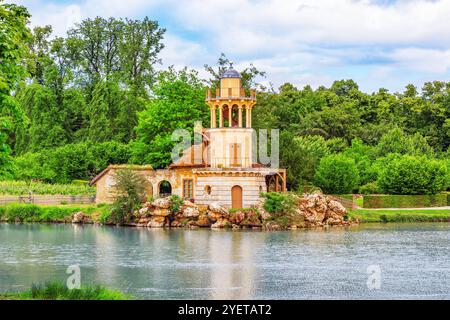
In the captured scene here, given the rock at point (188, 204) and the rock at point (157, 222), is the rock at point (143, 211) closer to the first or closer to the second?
the rock at point (157, 222)

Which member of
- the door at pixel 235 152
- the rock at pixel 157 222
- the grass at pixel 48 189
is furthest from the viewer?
the grass at pixel 48 189

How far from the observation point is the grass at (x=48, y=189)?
57.2 m

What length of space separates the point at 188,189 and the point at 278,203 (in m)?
6.66

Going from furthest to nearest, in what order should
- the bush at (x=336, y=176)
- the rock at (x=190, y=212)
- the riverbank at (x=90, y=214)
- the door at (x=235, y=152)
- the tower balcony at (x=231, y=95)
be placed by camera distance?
the bush at (x=336, y=176) → the riverbank at (x=90, y=214) → the door at (x=235, y=152) → the tower balcony at (x=231, y=95) → the rock at (x=190, y=212)

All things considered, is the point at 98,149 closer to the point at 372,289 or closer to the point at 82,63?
the point at 82,63

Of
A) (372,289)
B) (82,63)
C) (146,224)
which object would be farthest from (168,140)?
(372,289)

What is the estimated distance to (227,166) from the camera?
5094 cm

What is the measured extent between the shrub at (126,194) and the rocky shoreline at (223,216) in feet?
1.41

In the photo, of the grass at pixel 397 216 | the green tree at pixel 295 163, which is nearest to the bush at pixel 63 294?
the grass at pixel 397 216

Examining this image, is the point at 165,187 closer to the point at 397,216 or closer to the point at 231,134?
the point at 231,134

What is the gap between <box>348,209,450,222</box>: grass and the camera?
170 ft

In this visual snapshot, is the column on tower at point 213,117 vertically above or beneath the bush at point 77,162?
above

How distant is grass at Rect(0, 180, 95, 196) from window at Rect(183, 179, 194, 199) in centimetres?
683
